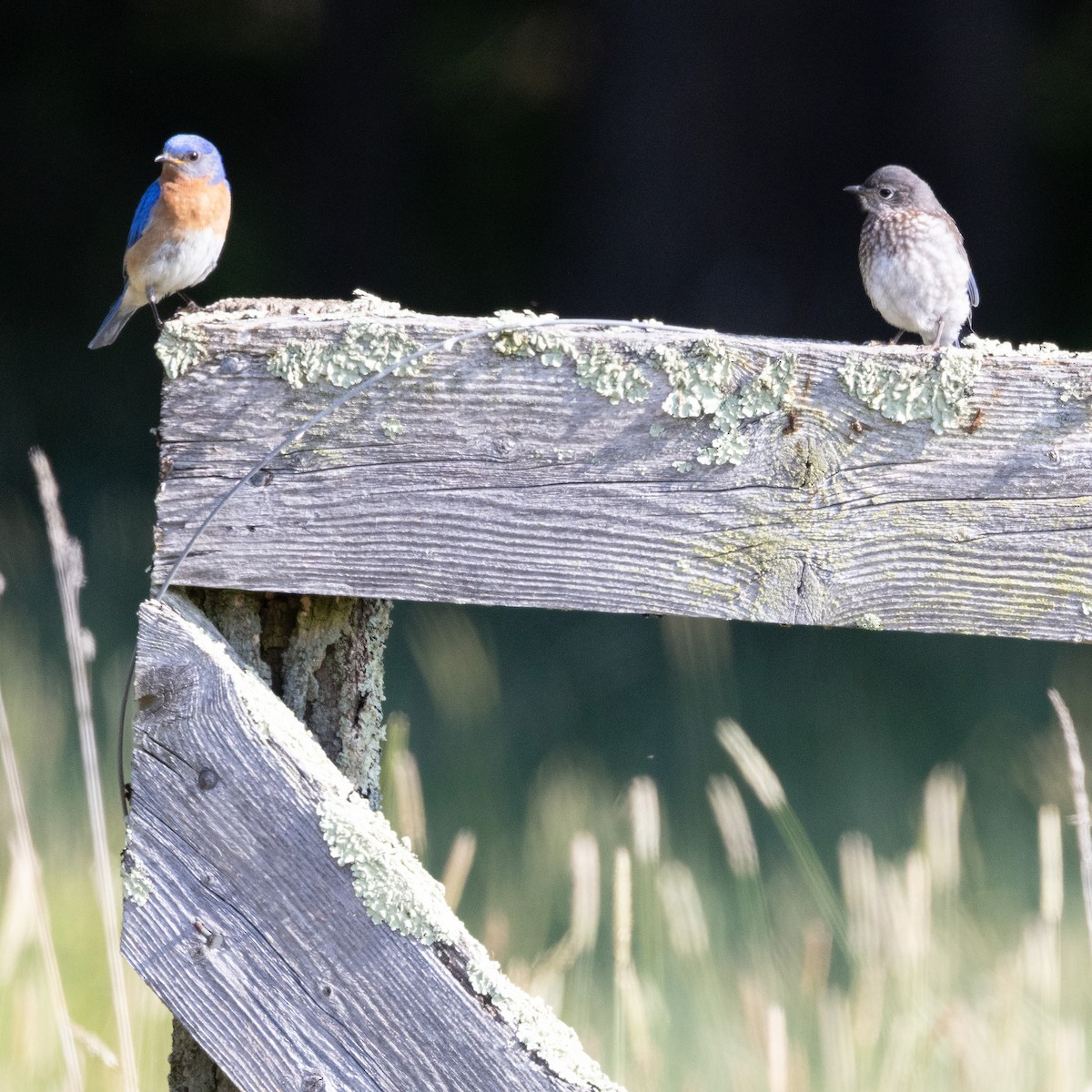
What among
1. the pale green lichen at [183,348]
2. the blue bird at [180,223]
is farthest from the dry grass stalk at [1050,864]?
the blue bird at [180,223]

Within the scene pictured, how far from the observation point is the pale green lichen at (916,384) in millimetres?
1251

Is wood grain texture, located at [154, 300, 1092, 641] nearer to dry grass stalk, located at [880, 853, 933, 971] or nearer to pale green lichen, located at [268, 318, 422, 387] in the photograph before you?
pale green lichen, located at [268, 318, 422, 387]

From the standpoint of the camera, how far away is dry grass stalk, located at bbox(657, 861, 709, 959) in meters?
2.01

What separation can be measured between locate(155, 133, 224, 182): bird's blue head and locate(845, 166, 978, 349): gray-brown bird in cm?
138

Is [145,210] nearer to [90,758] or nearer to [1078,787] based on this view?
[90,758]

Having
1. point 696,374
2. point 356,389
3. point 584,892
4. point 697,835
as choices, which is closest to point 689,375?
point 696,374

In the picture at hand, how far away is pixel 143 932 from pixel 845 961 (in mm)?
1823

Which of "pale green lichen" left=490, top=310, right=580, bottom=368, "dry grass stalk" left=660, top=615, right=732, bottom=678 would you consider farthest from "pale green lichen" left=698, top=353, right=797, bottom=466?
"dry grass stalk" left=660, top=615, right=732, bottom=678

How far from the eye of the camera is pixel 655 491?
50.4 inches

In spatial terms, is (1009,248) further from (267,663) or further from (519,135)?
(267,663)

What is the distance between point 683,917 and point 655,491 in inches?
38.2

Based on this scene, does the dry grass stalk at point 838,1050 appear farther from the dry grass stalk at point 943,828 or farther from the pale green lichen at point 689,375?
the pale green lichen at point 689,375

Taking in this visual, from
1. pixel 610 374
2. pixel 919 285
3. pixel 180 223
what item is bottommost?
pixel 610 374

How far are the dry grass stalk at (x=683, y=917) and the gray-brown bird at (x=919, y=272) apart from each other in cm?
113
